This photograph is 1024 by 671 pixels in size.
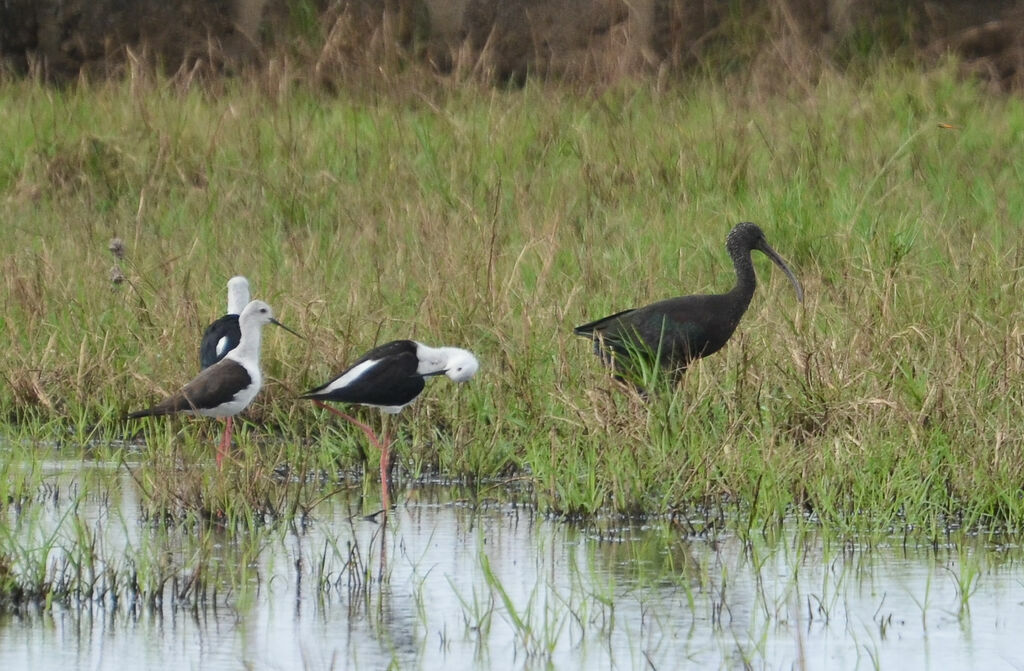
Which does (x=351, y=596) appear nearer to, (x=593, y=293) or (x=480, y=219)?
(x=593, y=293)

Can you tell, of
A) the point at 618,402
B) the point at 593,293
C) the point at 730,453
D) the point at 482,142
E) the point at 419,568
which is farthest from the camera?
the point at 482,142

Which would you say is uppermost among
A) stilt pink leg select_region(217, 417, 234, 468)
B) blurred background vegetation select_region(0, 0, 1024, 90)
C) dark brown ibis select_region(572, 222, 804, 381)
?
blurred background vegetation select_region(0, 0, 1024, 90)

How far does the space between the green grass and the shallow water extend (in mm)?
268

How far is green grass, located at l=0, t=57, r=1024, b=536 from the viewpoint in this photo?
6.18 metres

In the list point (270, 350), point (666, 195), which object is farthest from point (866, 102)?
point (270, 350)

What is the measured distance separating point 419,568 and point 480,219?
14.3ft

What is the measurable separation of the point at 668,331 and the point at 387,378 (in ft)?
3.60

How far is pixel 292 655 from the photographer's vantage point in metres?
4.56

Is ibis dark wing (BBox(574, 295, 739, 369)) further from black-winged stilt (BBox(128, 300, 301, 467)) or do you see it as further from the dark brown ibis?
black-winged stilt (BBox(128, 300, 301, 467))

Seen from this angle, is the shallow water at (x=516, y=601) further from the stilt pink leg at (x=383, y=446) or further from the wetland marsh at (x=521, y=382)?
the stilt pink leg at (x=383, y=446)

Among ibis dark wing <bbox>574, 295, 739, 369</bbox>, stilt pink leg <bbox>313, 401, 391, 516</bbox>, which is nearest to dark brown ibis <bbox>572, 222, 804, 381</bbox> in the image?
ibis dark wing <bbox>574, 295, 739, 369</bbox>

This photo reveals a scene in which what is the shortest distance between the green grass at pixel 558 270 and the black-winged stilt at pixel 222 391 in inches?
5.5

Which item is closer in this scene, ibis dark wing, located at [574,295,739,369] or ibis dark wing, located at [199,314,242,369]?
ibis dark wing, located at [574,295,739,369]

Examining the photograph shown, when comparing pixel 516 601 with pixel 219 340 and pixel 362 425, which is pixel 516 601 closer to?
pixel 362 425
